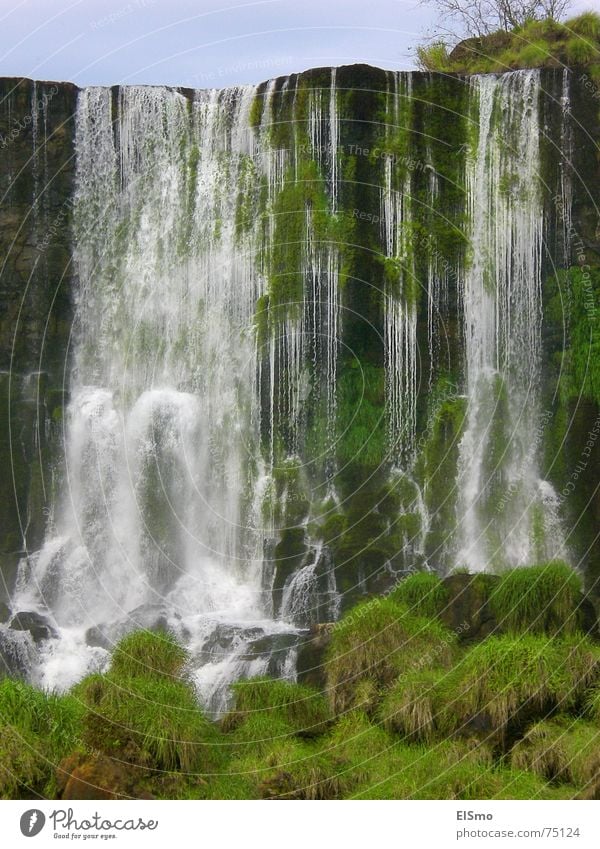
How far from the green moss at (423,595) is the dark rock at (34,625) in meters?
8.32

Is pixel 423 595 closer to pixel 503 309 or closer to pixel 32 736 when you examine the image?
pixel 32 736

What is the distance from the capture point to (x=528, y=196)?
95.8 feet

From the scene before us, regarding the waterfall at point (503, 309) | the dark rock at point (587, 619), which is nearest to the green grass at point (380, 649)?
the dark rock at point (587, 619)

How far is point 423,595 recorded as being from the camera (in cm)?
2191

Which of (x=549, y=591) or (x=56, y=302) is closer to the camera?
(x=549, y=591)

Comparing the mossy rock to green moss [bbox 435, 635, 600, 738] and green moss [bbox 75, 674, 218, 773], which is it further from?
green moss [bbox 75, 674, 218, 773]

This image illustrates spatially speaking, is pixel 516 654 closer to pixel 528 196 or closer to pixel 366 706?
pixel 366 706

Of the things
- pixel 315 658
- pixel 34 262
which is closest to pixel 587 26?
pixel 34 262

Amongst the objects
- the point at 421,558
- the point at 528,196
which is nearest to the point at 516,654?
the point at 421,558

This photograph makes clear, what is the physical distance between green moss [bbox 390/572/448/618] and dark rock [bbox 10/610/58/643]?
27.3ft

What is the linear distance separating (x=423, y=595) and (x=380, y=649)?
5.75 feet

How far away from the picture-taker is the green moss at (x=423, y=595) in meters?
21.7

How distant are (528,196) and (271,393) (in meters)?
6.83

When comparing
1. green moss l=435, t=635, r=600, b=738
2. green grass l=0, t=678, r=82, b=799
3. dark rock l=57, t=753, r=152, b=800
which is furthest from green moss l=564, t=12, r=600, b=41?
dark rock l=57, t=753, r=152, b=800
